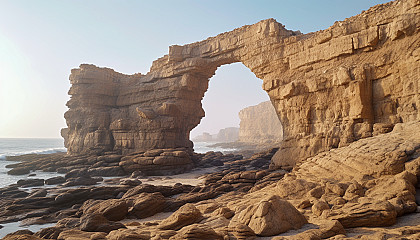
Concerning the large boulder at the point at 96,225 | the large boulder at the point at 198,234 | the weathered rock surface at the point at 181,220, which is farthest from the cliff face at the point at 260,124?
the large boulder at the point at 198,234

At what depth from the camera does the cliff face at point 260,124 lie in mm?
102475

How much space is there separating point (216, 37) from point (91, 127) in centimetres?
1846

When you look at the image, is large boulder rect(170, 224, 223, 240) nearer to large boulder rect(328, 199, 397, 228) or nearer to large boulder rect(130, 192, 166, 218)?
large boulder rect(328, 199, 397, 228)

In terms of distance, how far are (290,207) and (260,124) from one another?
346ft

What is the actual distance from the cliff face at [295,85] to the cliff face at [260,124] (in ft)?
242

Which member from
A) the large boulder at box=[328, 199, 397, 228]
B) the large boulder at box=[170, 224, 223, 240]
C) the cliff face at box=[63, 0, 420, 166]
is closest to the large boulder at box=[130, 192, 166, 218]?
the large boulder at box=[170, 224, 223, 240]

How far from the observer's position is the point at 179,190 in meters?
14.0

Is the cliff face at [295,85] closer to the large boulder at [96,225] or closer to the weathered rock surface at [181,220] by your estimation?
the weathered rock surface at [181,220]

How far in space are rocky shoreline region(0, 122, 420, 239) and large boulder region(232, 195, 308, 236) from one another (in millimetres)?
21

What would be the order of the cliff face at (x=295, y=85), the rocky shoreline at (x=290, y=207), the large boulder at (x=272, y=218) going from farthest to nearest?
1. the cliff face at (x=295, y=85)
2. the large boulder at (x=272, y=218)
3. the rocky shoreline at (x=290, y=207)

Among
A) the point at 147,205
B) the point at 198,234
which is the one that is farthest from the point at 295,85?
the point at 198,234

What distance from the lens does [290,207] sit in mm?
6191

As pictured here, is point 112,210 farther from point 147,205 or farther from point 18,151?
point 18,151

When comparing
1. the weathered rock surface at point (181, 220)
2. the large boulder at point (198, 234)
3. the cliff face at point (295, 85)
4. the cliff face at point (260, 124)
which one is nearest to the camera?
the large boulder at point (198, 234)
